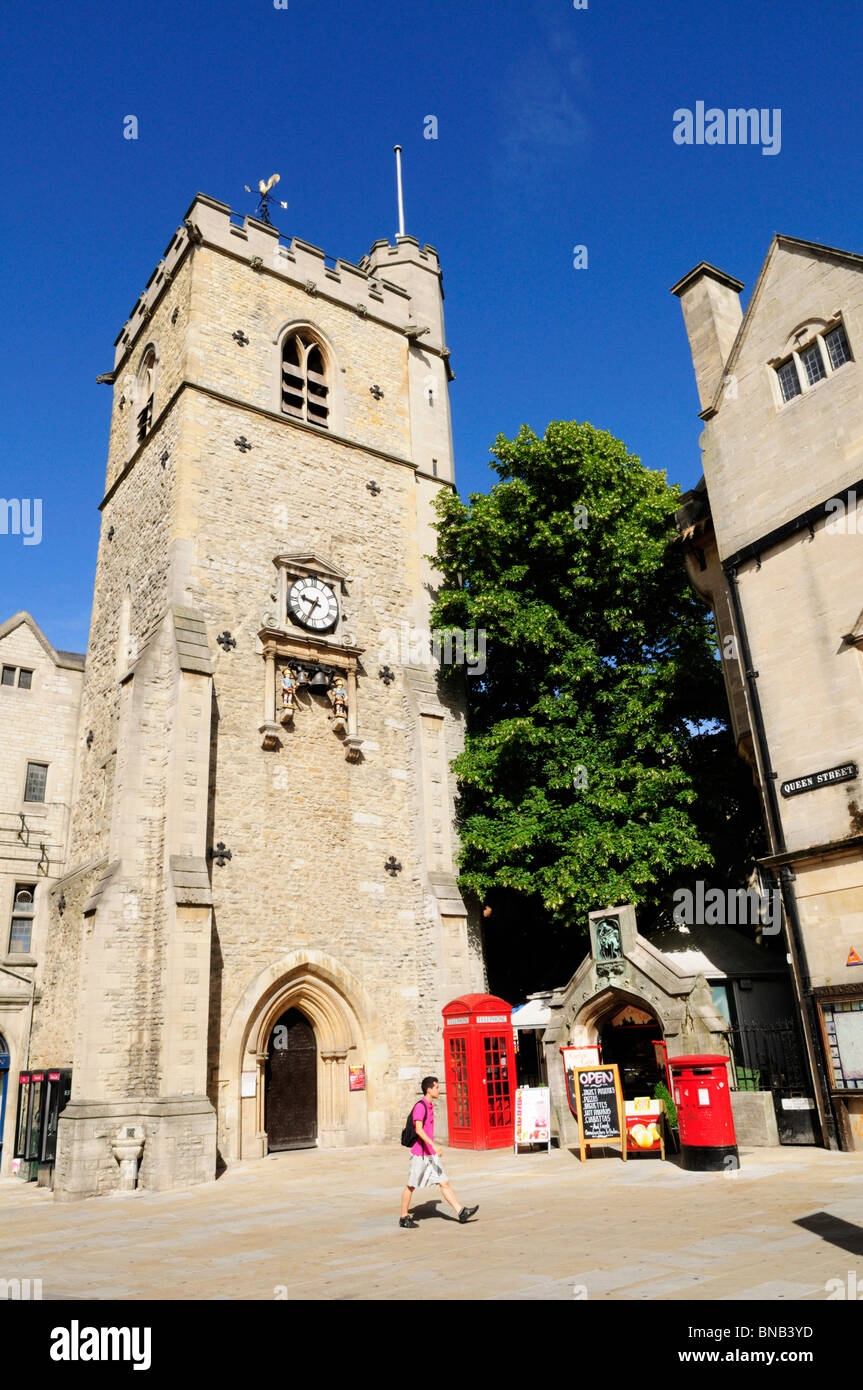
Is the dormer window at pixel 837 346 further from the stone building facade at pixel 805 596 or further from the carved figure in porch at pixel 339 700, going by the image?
the carved figure in porch at pixel 339 700

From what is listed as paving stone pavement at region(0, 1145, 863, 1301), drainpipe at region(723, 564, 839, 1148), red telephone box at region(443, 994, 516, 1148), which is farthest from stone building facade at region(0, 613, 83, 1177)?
drainpipe at region(723, 564, 839, 1148)

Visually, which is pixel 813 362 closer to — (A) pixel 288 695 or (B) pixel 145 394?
(A) pixel 288 695

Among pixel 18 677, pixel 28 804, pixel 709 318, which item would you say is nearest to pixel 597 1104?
pixel 709 318

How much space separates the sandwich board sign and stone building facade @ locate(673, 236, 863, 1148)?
302cm

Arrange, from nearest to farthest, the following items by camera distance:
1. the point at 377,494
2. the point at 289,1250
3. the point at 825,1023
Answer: the point at 289,1250 → the point at 825,1023 → the point at 377,494

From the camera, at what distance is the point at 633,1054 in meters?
18.6

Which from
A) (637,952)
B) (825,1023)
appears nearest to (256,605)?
(637,952)

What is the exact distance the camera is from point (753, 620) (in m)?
16.6

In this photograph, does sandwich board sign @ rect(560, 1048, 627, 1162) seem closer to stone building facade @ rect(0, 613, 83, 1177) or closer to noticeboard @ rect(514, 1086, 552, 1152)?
noticeboard @ rect(514, 1086, 552, 1152)

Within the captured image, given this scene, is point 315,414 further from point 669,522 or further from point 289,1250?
point 289,1250

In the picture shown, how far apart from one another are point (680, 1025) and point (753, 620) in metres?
7.03

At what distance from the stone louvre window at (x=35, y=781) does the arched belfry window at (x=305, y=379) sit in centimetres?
1128

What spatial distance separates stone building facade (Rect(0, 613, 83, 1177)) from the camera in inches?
901

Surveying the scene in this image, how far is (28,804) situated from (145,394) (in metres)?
11.2
